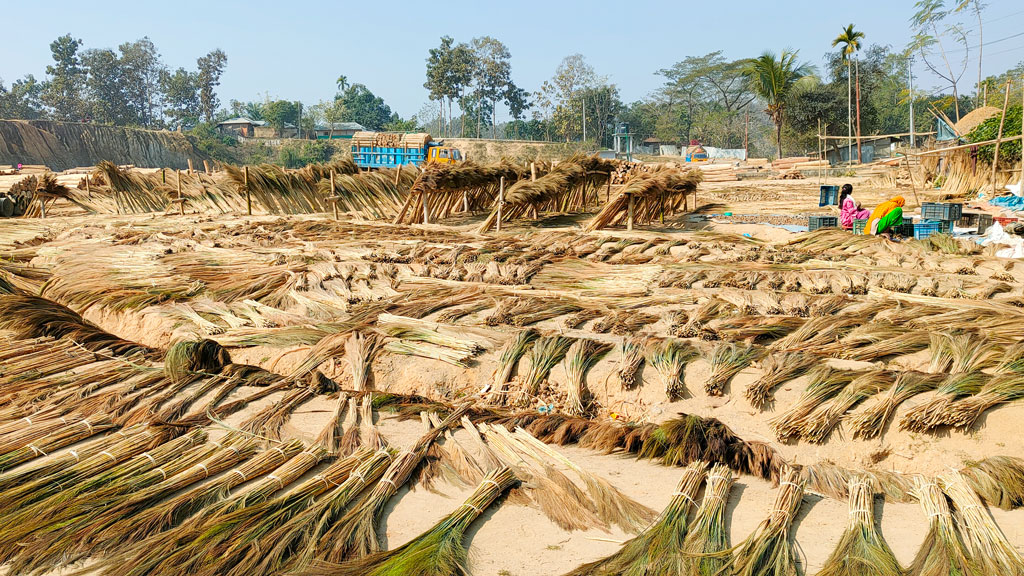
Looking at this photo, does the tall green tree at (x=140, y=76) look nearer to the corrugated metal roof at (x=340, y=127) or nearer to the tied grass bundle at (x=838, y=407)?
the corrugated metal roof at (x=340, y=127)

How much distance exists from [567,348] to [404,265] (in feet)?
12.8

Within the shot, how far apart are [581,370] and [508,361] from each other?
0.52 meters

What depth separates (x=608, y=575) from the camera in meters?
2.47

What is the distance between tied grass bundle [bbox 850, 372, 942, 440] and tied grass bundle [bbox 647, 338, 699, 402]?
1.03m

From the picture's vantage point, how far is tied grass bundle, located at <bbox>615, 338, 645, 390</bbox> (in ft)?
15.1

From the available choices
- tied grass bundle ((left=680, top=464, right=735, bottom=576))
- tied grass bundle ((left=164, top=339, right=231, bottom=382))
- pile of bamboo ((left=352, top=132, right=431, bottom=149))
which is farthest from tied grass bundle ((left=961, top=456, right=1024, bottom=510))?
pile of bamboo ((left=352, top=132, right=431, bottom=149))

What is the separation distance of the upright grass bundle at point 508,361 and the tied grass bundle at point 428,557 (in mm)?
1826

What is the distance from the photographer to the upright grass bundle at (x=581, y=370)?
4.57m

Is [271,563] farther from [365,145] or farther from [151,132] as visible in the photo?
[151,132]

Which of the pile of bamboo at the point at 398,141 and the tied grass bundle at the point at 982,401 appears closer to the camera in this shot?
the tied grass bundle at the point at 982,401

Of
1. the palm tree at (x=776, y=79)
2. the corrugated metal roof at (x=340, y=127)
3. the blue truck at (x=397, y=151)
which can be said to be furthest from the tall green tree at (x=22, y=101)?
the palm tree at (x=776, y=79)

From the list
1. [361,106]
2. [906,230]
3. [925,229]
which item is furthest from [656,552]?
[361,106]

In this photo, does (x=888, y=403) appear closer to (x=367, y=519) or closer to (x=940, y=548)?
(x=940, y=548)

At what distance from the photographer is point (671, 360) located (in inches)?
181
